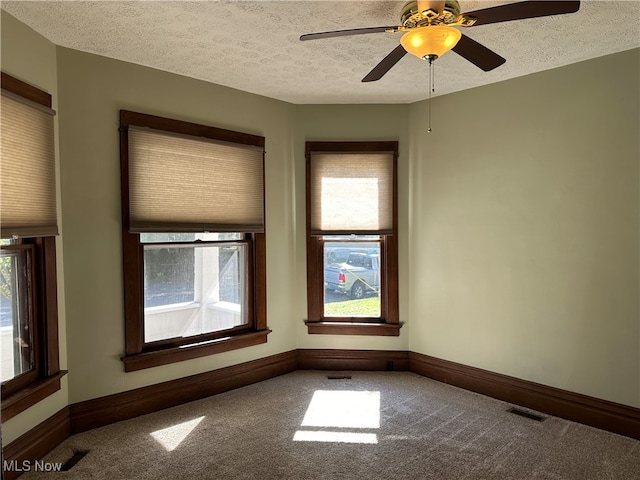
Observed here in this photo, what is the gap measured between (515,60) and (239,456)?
342 centimetres

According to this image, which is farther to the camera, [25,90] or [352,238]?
[352,238]


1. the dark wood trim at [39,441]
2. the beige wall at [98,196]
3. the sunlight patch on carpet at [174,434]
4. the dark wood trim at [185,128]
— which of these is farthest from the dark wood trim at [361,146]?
the dark wood trim at [39,441]

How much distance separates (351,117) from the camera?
453 centimetres

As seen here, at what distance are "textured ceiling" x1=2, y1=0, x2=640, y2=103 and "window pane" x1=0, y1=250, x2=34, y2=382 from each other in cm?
149

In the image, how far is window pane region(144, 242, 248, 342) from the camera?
3.68m

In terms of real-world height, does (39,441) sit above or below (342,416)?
above

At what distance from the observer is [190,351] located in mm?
3807

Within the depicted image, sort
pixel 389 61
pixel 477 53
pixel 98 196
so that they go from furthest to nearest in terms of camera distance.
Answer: pixel 98 196
pixel 389 61
pixel 477 53

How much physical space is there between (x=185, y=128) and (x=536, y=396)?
3.60m

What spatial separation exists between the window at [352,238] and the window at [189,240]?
573mm

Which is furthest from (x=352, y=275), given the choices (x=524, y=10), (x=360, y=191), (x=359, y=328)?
(x=524, y=10)

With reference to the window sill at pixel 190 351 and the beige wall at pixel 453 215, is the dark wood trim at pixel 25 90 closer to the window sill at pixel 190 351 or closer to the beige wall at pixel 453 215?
the beige wall at pixel 453 215

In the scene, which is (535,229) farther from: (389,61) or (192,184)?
(192,184)

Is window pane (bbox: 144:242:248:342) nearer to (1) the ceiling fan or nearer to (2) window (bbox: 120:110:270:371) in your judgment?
(2) window (bbox: 120:110:270:371)
